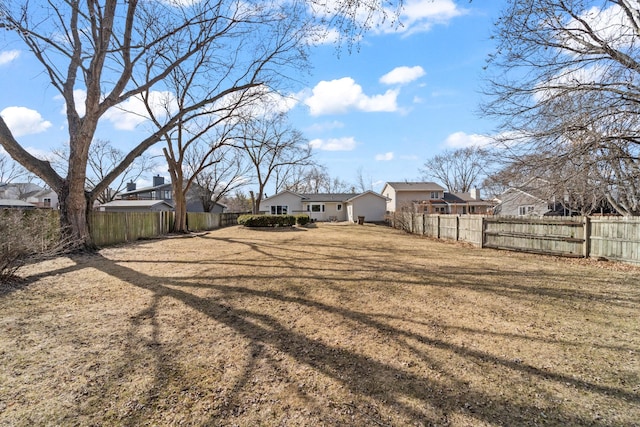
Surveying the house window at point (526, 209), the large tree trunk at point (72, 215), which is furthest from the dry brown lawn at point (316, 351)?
the house window at point (526, 209)

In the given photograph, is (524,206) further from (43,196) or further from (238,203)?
(43,196)

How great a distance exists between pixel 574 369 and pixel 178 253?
960 cm

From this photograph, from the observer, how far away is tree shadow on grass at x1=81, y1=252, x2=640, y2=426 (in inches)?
92.8

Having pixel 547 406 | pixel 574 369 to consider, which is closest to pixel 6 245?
pixel 547 406

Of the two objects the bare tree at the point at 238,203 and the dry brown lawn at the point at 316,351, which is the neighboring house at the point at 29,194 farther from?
the dry brown lawn at the point at 316,351

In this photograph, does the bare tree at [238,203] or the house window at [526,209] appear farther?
the bare tree at [238,203]

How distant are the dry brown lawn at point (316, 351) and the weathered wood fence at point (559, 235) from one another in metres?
3.02

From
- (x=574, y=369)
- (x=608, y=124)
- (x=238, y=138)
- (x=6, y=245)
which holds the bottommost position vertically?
(x=574, y=369)

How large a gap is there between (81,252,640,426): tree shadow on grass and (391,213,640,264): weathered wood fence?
26.9 feet

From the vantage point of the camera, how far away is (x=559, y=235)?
10.3 metres

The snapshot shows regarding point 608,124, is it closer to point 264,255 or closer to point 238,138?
point 264,255

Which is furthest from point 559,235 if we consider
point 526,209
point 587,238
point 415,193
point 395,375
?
point 415,193

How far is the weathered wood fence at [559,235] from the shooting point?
867 cm

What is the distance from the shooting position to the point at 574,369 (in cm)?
304
